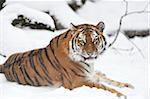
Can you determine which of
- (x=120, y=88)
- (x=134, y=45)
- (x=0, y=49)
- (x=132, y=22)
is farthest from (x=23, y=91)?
(x=132, y=22)

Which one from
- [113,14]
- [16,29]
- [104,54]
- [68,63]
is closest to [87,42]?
[68,63]

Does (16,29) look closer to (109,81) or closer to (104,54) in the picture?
(104,54)

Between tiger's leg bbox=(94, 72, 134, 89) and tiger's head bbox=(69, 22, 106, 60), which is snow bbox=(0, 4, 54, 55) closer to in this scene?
tiger's leg bbox=(94, 72, 134, 89)

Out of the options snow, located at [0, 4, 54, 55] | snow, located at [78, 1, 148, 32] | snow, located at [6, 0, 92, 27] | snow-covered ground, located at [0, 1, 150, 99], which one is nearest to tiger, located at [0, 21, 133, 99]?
snow-covered ground, located at [0, 1, 150, 99]

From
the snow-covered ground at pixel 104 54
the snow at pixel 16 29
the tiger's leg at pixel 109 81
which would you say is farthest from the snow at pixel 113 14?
→ the tiger's leg at pixel 109 81

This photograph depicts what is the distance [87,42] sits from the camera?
450 centimetres

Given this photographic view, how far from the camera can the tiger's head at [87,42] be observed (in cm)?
450

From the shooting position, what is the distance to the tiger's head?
4500 millimetres

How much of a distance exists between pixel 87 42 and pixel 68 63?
29 centimetres

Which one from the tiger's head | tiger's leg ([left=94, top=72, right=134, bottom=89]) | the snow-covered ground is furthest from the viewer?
tiger's leg ([left=94, top=72, right=134, bottom=89])

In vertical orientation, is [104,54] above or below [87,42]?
below

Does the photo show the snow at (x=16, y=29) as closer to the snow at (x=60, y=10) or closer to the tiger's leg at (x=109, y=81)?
the snow at (x=60, y=10)

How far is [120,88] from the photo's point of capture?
15.6 ft

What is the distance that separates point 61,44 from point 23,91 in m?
0.59
